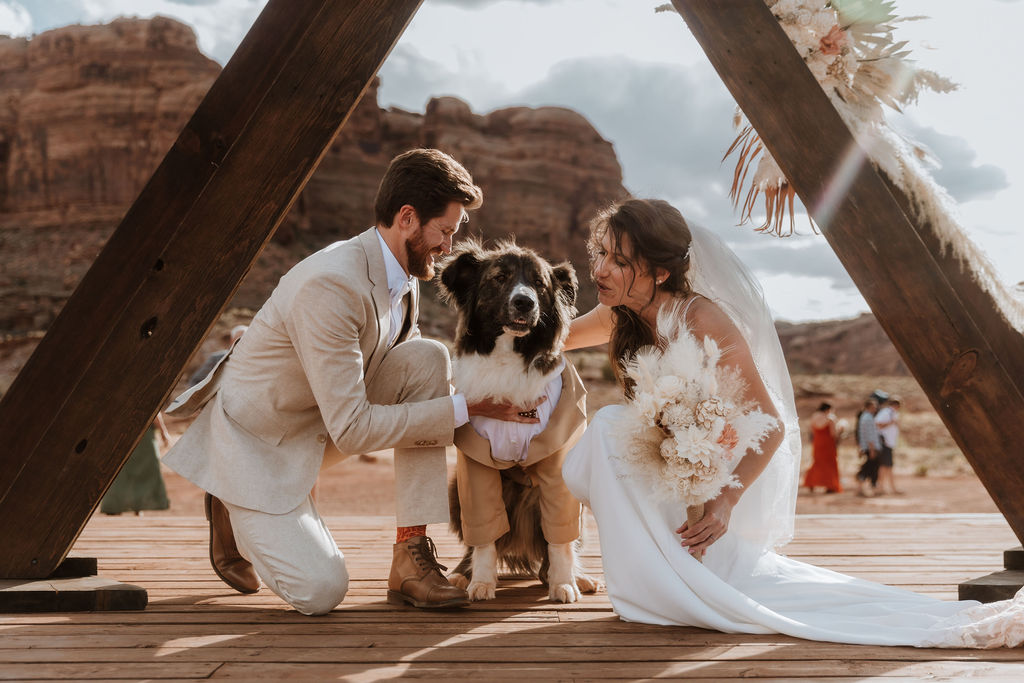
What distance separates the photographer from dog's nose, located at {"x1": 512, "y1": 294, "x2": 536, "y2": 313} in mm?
3221

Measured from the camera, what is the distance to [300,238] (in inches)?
1945

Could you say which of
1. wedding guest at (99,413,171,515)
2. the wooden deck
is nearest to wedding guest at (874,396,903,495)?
the wooden deck

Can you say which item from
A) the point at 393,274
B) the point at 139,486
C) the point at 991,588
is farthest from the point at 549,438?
the point at 139,486

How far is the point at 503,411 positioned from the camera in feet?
10.5

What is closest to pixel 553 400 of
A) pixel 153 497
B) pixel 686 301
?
pixel 686 301

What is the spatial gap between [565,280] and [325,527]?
1.40m

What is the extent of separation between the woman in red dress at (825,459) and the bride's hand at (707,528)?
12.4 metres

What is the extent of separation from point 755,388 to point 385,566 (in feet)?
6.67

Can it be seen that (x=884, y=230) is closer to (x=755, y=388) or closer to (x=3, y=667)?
(x=755, y=388)

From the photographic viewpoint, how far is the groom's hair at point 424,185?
10.4 ft

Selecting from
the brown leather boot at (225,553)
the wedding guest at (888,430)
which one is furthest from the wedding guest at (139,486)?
the wedding guest at (888,430)

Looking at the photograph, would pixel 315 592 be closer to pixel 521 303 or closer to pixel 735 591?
pixel 521 303

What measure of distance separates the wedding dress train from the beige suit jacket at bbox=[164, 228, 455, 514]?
26.7 inches

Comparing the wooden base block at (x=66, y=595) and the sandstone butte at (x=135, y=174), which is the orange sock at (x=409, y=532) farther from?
the sandstone butte at (x=135, y=174)
